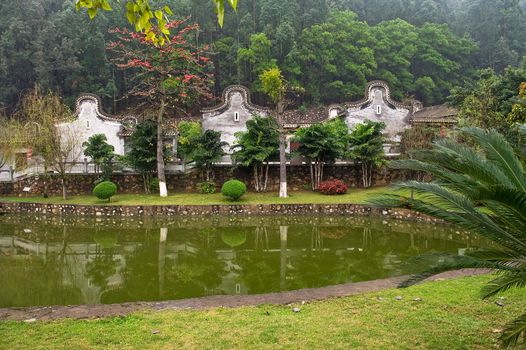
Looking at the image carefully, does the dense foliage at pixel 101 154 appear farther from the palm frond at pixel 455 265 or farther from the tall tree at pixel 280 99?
the palm frond at pixel 455 265

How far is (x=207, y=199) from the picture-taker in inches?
728

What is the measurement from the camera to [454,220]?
4.31 m

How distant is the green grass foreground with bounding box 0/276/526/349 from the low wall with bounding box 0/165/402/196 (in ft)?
47.4

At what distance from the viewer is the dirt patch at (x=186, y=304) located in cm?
614

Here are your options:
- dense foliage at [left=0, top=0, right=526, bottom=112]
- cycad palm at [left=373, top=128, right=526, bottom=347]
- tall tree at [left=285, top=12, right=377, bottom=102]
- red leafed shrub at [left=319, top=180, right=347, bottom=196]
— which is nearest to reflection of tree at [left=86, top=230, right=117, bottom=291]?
cycad palm at [left=373, top=128, right=526, bottom=347]

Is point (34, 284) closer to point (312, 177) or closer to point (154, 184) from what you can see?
point (154, 184)

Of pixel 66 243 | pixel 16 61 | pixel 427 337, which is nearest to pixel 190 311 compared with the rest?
pixel 427 337

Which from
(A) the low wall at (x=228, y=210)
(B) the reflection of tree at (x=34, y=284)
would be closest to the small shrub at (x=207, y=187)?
(A) the low wall at (x=228, y=210)

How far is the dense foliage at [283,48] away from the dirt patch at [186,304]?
24236 mm

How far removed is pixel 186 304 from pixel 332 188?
13.4 metres

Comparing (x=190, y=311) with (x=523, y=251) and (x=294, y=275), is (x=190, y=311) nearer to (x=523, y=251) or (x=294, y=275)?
Result: (x=294, y=275)

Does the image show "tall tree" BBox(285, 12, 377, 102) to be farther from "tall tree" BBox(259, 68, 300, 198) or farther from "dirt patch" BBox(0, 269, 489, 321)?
"dirt patch" BBox(0, 269, 489, 321)

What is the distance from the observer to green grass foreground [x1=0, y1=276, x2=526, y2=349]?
4797mm

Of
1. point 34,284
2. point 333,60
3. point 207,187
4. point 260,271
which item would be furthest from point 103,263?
point 333,60
